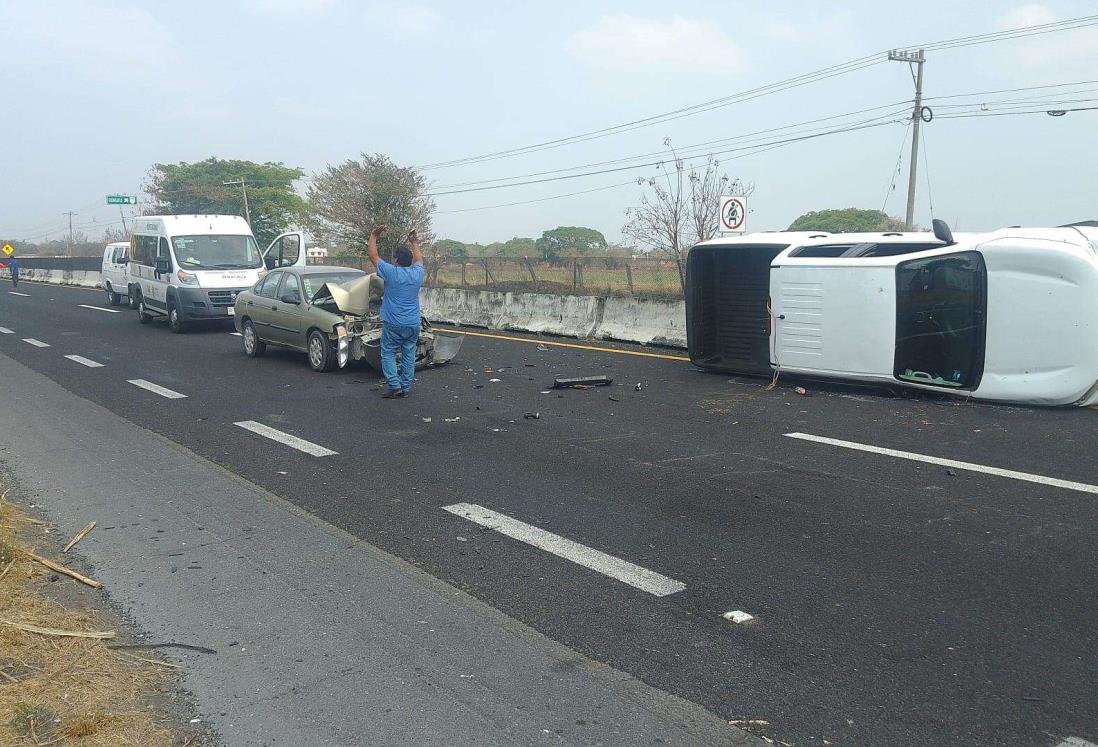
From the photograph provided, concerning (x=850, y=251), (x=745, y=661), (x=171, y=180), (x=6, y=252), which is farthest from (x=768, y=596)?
(x=171, y=180)

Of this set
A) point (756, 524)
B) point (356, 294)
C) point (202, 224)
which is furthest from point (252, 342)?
point (756, 524)

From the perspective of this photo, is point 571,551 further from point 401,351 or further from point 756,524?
point 401,351

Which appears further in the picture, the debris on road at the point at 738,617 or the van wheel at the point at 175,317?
the van wheel at the point at 175,317

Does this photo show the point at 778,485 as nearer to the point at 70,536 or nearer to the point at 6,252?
the point at 70,536

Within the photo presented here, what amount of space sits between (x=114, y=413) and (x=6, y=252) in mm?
55283

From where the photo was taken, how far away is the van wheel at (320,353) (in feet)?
44.0

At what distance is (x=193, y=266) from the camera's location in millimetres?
20891

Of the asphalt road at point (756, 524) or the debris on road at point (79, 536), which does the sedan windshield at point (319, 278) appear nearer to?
the asphalt road at point (756, 524)

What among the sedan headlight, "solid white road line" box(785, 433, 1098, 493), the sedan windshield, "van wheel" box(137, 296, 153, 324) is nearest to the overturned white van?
"solid white road line" box(785, 433, 1098, 493)

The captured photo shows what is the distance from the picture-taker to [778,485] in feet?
A: 22.9

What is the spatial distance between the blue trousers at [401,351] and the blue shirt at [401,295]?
8 cm

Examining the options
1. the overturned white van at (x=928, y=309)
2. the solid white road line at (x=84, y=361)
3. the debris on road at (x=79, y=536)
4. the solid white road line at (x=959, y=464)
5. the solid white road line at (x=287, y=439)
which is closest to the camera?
the debris on road at (x=79, y=536)

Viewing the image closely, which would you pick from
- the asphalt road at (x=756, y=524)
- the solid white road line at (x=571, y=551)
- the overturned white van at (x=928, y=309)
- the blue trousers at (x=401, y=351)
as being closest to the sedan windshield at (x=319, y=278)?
the asphalt road at (x=756, y=524)

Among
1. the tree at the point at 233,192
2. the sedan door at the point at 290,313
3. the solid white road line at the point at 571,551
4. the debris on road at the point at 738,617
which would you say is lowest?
the debris on road at the point at 738,617
